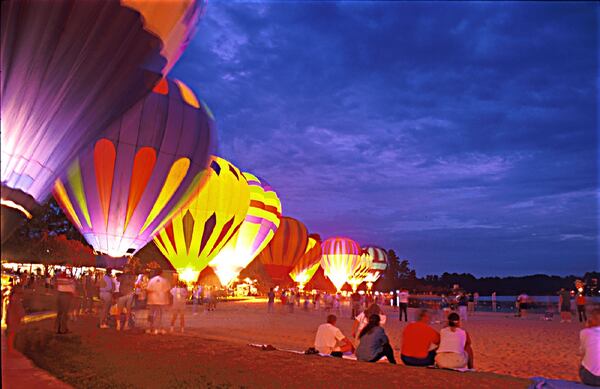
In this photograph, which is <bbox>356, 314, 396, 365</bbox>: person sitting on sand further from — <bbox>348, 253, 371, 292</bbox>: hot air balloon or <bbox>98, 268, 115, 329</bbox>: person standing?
<bbox>348, 253, 371, 292</bbox>: hot air balloon

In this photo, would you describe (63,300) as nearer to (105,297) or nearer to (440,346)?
(105,297)

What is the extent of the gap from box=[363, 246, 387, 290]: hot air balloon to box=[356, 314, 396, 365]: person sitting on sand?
72.0 metres


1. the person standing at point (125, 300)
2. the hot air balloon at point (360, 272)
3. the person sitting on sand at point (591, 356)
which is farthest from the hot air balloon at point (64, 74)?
the hot air balloon at point (360, 272)

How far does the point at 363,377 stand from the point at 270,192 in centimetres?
3321

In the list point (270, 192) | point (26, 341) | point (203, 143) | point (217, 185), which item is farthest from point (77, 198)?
point (270, 192)

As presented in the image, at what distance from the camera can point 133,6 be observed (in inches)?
249

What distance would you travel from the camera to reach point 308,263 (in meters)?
63.2

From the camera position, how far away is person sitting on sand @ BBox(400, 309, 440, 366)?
8305 mm

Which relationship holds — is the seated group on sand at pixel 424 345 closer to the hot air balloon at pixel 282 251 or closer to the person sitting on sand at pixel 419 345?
the person sitting on sand at pixel 419 345

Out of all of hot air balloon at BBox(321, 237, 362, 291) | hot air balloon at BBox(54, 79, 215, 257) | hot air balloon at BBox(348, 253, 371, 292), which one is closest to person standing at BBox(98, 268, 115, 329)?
hot air balloon at BBox(54, 79, 215, 257)

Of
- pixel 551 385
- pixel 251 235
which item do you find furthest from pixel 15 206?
pixel 251 235

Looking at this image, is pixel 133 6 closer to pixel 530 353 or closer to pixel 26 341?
pixel 26 341

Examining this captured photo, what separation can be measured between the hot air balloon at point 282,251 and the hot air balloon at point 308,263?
12.4 meters

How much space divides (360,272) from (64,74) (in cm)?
6906
